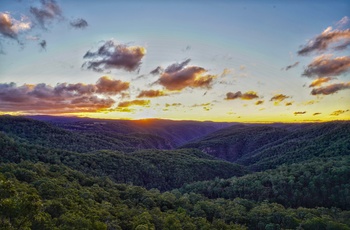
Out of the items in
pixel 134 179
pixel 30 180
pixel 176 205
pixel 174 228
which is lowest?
pixel 134 179

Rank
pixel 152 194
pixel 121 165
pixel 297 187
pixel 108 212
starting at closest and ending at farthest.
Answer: pixel 108 212
pixel 152 194
pixel 297 187
pixel 121 165

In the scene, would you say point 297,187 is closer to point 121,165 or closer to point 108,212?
point 121,165

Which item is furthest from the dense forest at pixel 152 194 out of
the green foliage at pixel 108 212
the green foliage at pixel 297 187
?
the green foliage at pixel 297 187

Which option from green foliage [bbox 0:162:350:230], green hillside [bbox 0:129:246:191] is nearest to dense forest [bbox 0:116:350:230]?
green foliage [bbox 0:162:350:230]

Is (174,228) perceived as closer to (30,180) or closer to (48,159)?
(30,180)

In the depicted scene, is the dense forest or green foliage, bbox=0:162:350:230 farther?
the dense forest

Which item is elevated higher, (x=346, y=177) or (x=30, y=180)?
(x=30, y=180)

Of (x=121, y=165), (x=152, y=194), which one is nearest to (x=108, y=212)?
(x=152, y=194)

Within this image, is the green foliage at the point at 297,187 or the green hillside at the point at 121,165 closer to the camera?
the green foliage at the point at 297,187

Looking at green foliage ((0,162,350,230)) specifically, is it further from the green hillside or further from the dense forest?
the green hillside

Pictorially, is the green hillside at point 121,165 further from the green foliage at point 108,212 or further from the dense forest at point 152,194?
the green foliage at point 108,212

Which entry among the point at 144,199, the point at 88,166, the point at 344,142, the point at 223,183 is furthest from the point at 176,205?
the point at 344,142
